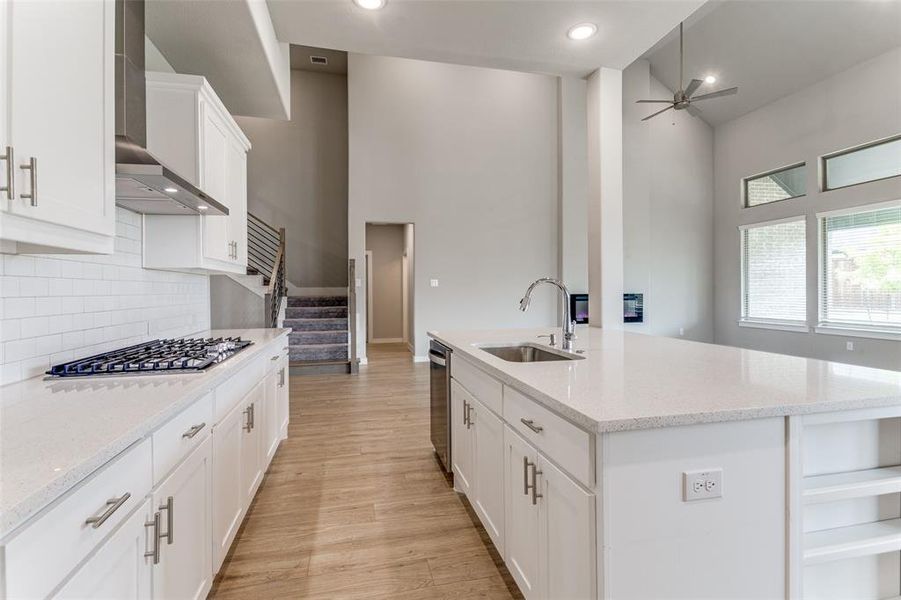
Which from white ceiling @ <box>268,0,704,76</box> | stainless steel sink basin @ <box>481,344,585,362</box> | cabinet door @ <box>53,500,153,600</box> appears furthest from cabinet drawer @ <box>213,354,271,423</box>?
white ceiling @ <box>268,0,704,76</box>

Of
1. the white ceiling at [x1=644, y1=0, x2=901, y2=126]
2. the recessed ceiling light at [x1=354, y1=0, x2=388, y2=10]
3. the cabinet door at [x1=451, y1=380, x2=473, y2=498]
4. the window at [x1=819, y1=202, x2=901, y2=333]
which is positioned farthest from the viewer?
the window at [x1=819, y1=202, x2=901, y2=333]

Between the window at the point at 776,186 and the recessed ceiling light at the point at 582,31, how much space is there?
620 centimetres

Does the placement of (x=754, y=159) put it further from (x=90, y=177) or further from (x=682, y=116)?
(x=90, y=177)

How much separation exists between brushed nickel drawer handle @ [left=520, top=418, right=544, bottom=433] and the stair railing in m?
4.23

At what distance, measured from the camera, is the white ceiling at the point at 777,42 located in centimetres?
534

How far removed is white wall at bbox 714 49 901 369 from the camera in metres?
5.58

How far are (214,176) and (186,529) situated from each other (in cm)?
193

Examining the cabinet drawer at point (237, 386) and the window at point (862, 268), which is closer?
the cabinet drawer at point (237, 386)

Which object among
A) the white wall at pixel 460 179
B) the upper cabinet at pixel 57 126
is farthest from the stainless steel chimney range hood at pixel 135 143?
the white wall at pixel 460 179

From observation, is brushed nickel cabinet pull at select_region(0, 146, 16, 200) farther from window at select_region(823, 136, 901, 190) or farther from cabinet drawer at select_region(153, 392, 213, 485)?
window at select_region(823, 136, 901, 190)

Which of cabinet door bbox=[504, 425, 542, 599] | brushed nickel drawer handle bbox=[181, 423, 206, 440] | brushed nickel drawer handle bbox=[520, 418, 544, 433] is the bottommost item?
cabinet door bbox=[504, 425, 542, 599]

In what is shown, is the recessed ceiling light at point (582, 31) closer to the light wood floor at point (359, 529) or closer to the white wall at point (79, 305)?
the white wall at point (79, 305)

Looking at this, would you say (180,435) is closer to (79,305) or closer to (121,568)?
(121,568)

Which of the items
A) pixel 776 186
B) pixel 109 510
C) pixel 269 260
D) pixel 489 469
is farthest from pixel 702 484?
pixel 776 186
